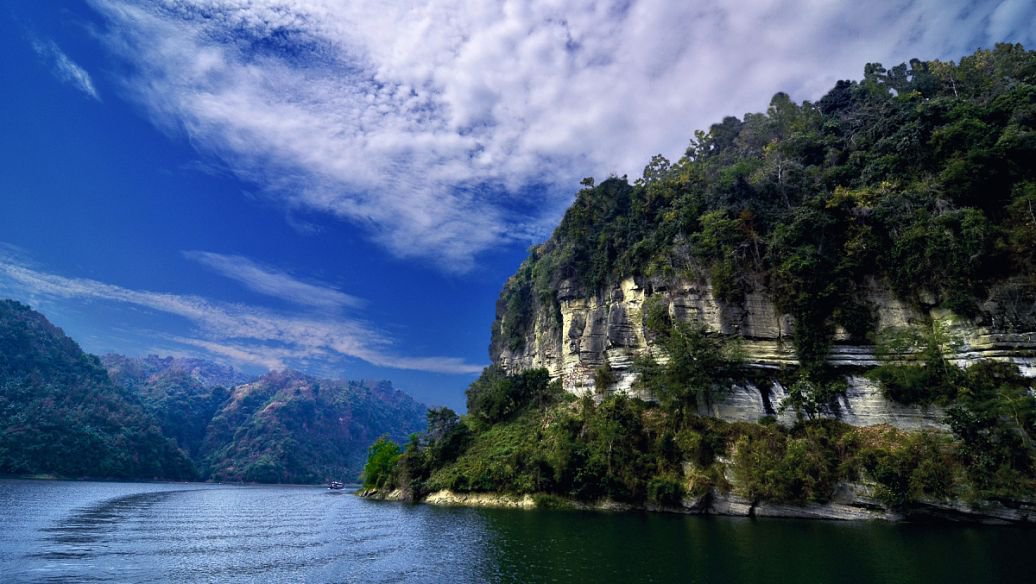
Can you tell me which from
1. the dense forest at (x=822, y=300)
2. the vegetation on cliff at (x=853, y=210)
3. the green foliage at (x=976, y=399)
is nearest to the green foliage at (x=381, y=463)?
the dense forest at (x=822, y=300)

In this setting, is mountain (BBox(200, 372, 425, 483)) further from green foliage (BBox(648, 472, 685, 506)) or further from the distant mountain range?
green foliage (BBox(648, 472, 685, 506))

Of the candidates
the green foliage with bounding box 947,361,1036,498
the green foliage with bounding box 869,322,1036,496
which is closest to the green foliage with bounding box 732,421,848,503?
the green foliage with bounding box 869,322,1036,496

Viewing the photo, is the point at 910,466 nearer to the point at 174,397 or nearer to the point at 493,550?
the point at 493,550

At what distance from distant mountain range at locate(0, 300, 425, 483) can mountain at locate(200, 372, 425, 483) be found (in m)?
0.40

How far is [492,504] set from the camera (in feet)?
153

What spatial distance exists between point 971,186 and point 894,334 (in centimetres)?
1275

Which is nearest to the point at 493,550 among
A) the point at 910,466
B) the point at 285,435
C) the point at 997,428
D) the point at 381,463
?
the point at 910,466

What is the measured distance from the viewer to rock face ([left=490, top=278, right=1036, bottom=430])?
34.2 metres

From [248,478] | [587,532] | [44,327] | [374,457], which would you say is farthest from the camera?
[248,478]

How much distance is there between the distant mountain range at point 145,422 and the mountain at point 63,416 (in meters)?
0.18

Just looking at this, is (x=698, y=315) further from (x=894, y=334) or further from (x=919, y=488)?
(x=919, y=488)

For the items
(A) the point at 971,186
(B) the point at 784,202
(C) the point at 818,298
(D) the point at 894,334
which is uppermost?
(B) the point at 784,202

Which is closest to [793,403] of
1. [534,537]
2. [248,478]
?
[534,537]

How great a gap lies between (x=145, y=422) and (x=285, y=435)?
42.4 meters
